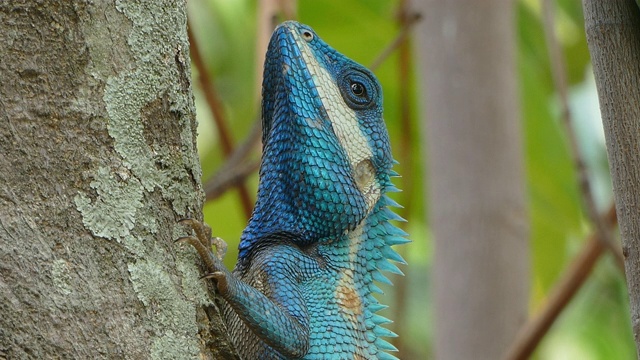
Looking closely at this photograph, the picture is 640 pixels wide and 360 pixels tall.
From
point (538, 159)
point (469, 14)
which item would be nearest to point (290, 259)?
point (469, 14)

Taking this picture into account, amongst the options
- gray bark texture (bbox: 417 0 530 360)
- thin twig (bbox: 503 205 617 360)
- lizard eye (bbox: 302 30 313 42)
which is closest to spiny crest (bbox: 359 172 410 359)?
lizard eye (bbox: 302 30 313 42)

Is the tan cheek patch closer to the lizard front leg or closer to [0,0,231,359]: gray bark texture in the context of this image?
the lizard front leg

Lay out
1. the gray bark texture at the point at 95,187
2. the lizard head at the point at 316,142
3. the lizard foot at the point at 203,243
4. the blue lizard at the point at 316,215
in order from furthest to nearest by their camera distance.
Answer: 1. the lizard head at the point at 316,142
2. the blue lizard at the point at 316,215
3. the lizard foot at the point at 203,243
4. the gray bark texture at the point at 95,187

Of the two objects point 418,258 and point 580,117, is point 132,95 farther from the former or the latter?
point 418,258

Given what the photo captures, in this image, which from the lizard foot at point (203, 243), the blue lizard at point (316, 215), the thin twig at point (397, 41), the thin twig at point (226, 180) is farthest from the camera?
the thin twig at point (397, 41)

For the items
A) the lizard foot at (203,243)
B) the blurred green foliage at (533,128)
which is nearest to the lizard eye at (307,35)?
the lizard foot at (203,243)

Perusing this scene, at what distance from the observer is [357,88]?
3.52 meters

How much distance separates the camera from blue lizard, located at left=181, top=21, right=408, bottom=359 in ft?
9.74

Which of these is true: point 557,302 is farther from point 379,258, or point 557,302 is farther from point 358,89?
point 358,89

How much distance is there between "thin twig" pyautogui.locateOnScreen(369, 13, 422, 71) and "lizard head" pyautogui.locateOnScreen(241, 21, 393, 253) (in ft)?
5.18

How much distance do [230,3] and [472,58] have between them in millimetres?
3069

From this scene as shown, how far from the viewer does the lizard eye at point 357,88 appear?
3484 millimetres

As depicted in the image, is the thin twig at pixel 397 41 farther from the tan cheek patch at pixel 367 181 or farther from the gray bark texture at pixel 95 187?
the gray bark texture at pixel 95 187

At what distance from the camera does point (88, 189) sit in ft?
7.25
